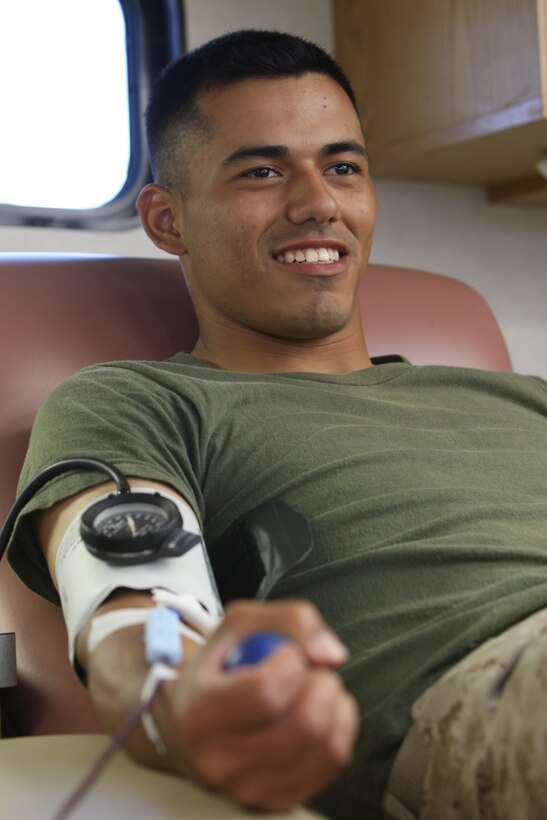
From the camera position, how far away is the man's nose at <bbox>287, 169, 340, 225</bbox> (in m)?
1.30

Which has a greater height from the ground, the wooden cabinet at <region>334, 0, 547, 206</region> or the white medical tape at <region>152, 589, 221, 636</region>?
the wooden cabinet at <region>334, 0, 547, 206</region>

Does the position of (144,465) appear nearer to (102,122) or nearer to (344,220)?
(344,220)

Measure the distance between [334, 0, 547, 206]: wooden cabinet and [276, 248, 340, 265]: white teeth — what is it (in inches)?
21.7

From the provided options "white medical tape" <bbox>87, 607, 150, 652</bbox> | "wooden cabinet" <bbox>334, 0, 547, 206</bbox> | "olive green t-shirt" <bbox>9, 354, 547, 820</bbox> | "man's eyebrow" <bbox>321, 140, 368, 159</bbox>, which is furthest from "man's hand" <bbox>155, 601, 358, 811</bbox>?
"wooden cabinet" <bbox>334, 0, 547, 206</bbox>

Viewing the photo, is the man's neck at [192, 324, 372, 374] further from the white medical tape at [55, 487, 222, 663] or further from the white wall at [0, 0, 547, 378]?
the white wall at [0, 0, 547, 378]

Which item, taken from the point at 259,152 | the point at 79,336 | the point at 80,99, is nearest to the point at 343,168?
the point at 259,152

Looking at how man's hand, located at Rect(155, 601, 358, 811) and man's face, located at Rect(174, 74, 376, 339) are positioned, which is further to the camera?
man's face, located at Rect(174, 74, 376, 339)

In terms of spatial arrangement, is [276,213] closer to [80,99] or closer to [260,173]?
[260,173]

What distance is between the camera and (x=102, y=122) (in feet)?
6.16

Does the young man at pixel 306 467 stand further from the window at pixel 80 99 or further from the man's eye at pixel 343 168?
the window at pixel 80 99

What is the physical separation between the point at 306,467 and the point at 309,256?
34cm

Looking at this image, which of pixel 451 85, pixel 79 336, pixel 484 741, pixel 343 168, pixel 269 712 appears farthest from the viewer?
pixel 451 85

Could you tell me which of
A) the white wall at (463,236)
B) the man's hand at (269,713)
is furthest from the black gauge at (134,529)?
the white wall at (463,236)

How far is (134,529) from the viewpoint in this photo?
0.79 m
